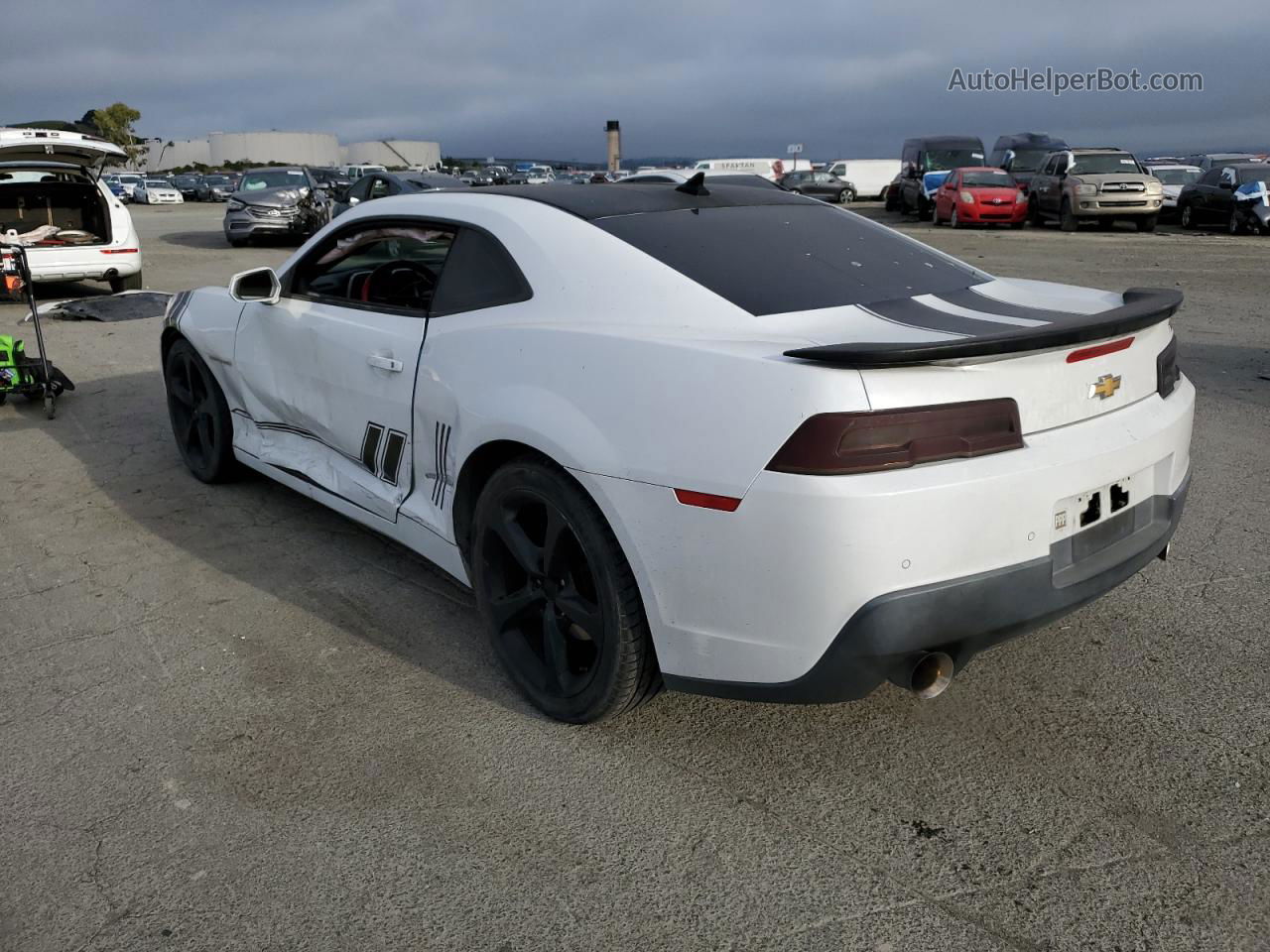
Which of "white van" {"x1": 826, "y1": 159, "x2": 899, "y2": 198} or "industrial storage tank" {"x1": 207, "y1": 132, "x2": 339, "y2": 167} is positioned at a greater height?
"industrial storage tank" {"x1": 207, "y1": 132, "x2": 339, "y2": 167}

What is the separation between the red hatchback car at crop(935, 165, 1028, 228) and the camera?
23.3 m

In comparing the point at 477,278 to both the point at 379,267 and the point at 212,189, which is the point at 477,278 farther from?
the point at 212,189

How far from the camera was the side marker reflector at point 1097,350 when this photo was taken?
104 inches

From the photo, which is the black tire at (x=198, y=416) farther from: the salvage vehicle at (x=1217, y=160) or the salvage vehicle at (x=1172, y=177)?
the salvage vehicle at (x=1217, y=160)

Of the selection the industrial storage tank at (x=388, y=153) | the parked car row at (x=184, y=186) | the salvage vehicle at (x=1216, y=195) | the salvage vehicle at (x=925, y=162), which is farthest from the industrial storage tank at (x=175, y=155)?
the salvage vehicle at (x=1216, y=195)

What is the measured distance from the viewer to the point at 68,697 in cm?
335

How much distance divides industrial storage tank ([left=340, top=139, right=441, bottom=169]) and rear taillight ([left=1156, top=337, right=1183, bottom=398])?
3999 inches

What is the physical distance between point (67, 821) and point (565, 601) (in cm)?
138

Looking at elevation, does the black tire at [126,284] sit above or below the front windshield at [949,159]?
below

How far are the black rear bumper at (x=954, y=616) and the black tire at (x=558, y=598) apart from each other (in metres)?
0.18

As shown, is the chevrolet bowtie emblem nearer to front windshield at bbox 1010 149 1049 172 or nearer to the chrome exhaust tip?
the chrome exhaust tip

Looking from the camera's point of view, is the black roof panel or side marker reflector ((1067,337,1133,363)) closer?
side marker reflector ((1067,337,1133,363))

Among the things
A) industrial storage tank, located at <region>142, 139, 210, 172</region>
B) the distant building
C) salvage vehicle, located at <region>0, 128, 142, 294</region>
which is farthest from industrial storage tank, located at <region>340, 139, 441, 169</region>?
salvage vehicle, located at <region>0, 128, 142, 294</region>

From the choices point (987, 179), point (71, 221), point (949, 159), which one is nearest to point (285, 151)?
point (949, 159)
